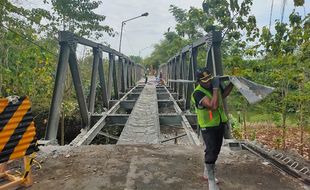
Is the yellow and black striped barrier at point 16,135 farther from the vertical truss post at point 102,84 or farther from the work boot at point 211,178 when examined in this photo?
the vertical truss post at point 102,84

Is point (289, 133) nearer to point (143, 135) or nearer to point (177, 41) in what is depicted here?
point (177, 41)

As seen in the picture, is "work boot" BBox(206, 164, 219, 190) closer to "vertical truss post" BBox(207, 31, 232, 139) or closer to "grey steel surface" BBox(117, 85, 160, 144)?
"vertical truss post" BBox(207, 31, 232, 139)

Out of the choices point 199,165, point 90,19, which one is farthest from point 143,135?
point 90,19

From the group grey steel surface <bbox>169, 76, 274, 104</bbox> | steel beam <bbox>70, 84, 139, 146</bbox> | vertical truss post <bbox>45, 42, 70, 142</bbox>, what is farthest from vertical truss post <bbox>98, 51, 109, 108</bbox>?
Result: grey steel surface <bbox>169, 76, 274, 104</bbox>

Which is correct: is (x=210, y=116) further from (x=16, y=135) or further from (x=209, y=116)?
(x=16, y=135)

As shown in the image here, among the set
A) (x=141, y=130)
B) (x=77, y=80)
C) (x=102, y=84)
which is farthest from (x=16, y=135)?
(x=102, y=84)

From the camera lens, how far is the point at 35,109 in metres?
10.3

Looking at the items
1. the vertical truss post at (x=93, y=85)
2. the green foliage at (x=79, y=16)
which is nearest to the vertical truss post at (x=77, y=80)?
the vertical truss post at (x=93, y=85)

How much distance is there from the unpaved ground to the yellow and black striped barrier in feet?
0.85

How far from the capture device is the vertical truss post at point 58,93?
4551mm

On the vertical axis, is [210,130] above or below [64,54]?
below

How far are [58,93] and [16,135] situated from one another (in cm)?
180

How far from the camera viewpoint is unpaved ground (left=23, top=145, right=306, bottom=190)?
303 centimetres

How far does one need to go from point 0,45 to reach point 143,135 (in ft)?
13.6
